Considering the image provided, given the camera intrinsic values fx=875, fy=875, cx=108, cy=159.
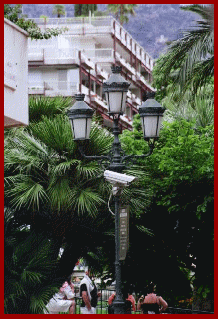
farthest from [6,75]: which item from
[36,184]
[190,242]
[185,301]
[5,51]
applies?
[185,301]

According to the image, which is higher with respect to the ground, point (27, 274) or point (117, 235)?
point (117, 235)

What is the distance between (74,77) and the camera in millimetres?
61812

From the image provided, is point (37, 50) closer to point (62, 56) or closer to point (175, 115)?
point (62, 56)

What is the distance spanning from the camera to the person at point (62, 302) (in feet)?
62.6

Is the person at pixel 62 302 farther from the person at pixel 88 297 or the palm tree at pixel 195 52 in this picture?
the palm tree at pixel 195 52

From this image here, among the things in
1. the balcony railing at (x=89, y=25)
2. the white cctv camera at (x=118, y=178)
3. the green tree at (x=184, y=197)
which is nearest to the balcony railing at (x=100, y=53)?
the balcony railing at (x=89, y=25)

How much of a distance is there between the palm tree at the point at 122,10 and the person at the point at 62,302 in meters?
70.2

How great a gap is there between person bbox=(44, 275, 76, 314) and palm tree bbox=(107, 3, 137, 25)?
70.2 meters

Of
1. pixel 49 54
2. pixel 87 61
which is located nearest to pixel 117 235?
pixel 49 54

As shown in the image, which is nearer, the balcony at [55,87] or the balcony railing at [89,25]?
the balcony at [55,87]

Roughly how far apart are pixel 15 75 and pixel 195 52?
30.3 feet

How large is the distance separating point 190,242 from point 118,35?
53892 millimetres

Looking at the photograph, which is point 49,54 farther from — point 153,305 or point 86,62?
point 153,305

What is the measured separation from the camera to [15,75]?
13188 mm
